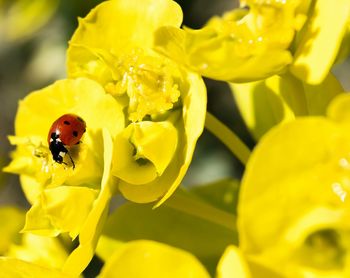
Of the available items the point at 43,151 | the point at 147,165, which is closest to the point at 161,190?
the point at 147,165

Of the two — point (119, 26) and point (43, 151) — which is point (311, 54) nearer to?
point (119, 26)

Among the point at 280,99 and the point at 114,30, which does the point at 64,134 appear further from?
the point at 280,99

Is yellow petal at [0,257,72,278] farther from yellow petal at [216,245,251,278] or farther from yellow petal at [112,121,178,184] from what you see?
yellow petal at [216,245,251,278]

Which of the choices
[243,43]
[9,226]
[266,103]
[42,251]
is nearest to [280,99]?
[266,103]

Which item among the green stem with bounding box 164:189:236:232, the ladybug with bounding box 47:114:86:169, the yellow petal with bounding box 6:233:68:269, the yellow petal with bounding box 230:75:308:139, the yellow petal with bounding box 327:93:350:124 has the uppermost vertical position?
the yellow petal with bounding box 327:93:350:124

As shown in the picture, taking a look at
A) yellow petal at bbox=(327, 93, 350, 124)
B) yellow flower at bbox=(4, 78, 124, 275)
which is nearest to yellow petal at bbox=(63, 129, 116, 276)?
yellow flower at bbox=(4, 78, 124, 275)

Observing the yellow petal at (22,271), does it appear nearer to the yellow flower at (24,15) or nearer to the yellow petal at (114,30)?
the yellow petal at (114,30)

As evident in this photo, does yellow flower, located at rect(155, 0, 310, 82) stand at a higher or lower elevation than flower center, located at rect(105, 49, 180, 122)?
higher
